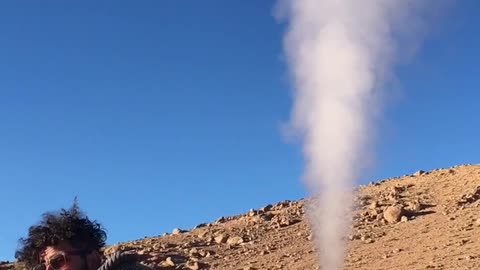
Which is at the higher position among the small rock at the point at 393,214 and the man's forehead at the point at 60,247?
the small rock at the point at 393,214

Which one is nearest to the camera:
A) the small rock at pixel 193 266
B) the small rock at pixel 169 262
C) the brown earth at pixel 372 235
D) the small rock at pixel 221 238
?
the brown earth at pixel 372 235

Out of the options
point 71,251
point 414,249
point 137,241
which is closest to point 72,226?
point 71,251

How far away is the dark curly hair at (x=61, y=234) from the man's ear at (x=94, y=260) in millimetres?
30

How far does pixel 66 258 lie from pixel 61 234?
12cm

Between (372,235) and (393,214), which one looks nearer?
(372,235)

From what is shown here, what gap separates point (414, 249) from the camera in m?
15.1

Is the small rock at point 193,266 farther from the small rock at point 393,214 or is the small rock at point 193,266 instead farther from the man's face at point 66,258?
the man's face at point 66,258

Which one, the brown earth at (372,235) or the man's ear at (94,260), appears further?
the brown earth at (372,235)

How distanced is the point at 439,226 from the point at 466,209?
52.8 inches

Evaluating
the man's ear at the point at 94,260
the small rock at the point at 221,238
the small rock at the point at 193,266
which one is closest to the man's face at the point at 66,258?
the man's ear at the point at 94,260

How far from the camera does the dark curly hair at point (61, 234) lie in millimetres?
3072

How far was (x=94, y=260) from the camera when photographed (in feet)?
9.99

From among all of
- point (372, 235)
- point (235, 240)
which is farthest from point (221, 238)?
point (372, 235)

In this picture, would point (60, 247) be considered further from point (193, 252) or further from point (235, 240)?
point (235, 240)
